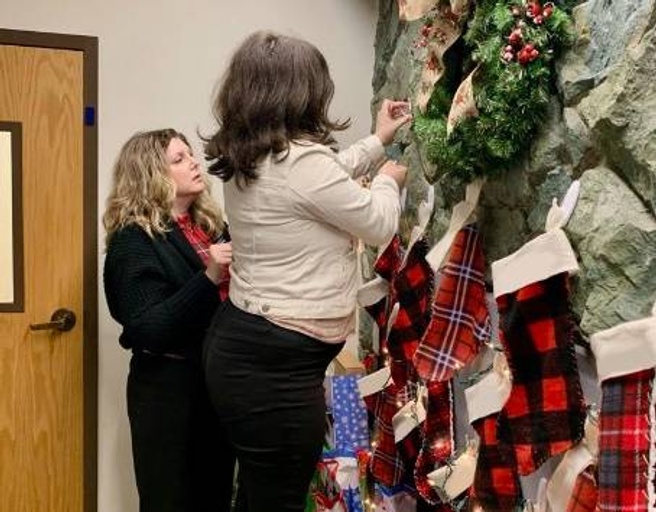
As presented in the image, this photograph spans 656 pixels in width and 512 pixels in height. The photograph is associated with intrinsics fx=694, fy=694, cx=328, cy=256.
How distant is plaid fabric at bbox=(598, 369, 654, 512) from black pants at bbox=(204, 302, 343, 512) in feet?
1.87

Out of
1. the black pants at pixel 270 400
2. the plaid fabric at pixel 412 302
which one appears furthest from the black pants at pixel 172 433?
the plaid fabric at pixel 412 302

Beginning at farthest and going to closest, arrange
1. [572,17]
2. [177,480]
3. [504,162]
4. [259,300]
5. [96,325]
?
[96,325] → [177,480] → [259,300] → [504,162] → [572,17]

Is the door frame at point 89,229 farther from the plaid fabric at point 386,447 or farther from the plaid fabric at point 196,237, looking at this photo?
the plaid fabric at point 386,447

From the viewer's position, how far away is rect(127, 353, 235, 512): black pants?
1680 mm

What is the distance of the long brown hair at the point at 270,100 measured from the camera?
3.98 feet

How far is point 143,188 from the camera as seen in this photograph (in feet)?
5.58


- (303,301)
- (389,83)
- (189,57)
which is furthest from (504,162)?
(189,57)

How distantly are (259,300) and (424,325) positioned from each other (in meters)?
0.40

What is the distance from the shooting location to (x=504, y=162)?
116 cm

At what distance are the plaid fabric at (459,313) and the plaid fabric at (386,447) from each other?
0.33 m

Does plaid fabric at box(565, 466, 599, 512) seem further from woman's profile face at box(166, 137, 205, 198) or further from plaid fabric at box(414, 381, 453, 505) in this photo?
woman's profile face at box(166, 137, 205, 198)

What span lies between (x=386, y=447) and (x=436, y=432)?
25cm

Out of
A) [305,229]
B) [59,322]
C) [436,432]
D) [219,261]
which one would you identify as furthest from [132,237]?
[436,432]

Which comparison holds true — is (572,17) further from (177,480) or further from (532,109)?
(177,480)
